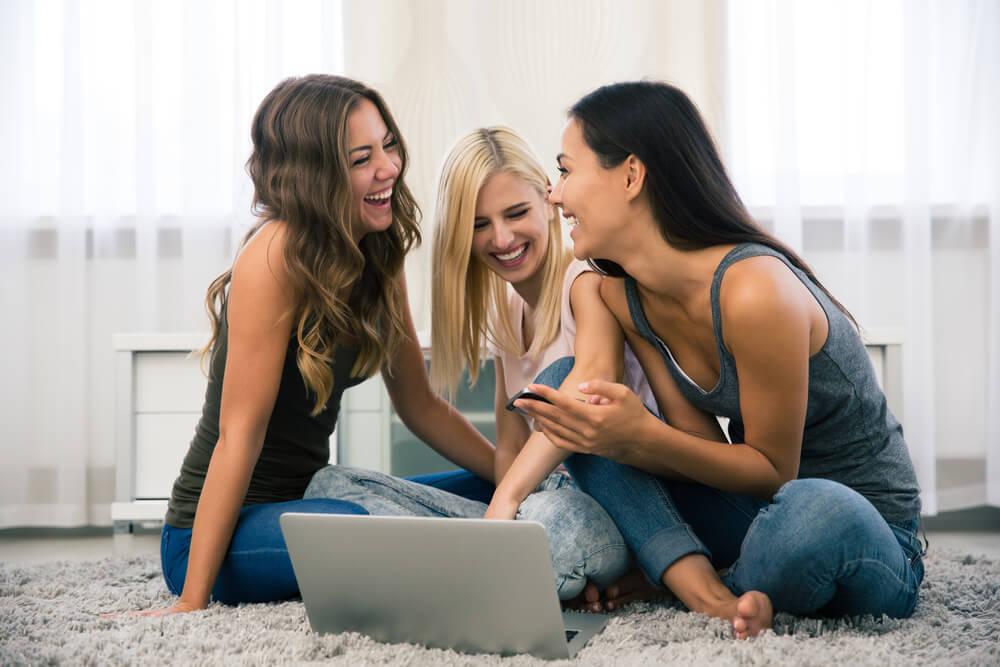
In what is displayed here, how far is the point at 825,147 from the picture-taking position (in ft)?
9.27

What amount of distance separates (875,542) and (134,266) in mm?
2296

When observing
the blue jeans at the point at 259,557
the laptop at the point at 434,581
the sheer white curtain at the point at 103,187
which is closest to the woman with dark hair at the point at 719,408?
the laptop at the point at 434,581

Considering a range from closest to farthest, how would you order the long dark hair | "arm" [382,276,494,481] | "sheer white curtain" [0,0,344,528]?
the long dark hair → "arm" [382,276,494,481] → "sheer white curtain" [0,0,344,528]

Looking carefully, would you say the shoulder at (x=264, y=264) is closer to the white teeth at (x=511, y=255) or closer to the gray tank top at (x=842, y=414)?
the white teeth at (x=511, y=255)

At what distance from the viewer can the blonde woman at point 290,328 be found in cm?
141

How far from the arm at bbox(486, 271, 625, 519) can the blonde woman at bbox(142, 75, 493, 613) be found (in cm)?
27

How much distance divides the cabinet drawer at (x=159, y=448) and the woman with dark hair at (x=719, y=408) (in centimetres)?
127

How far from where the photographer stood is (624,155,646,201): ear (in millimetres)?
1279

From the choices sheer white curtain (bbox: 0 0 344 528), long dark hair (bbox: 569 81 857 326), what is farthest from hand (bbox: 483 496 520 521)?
sheer white curtain (bbox: 0 0 344 528)

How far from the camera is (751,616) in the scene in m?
1.12

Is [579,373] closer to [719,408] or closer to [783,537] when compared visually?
[719,408]

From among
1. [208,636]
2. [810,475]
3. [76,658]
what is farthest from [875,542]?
[76,658]

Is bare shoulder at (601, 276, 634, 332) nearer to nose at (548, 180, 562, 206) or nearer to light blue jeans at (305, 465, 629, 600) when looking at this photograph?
nose at (548, 180, 562, 206)

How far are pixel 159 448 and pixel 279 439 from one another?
2.81ft
